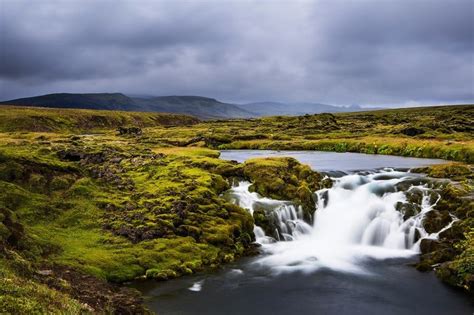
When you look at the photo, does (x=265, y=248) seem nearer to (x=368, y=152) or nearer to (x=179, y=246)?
(x=179, y=246)

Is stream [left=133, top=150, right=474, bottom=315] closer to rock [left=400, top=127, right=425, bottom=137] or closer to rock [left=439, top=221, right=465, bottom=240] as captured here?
rock [left=439, top=221, right=465, bottom=240]

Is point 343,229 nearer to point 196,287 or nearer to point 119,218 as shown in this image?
point 196,287

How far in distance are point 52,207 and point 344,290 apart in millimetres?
23305

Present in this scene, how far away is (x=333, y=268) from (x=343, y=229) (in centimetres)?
788

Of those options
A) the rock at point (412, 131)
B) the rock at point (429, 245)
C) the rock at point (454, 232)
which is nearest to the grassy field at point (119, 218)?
the rock at point (454, 232)

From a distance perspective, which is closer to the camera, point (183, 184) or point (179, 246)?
point (179, 246)

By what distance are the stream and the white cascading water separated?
82 millimetres

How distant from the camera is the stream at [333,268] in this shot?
24953mm

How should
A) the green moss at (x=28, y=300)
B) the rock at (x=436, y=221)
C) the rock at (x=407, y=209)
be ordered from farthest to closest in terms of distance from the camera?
the rock at (x=407, y=209), the rock at (x=436, y=221), the green moss at (x=28, y=300)

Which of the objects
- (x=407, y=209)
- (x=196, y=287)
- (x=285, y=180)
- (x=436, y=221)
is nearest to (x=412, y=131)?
(x=285, y=180)

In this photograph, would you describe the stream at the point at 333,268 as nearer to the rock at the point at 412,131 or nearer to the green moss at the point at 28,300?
the green moss at the point at 28,300

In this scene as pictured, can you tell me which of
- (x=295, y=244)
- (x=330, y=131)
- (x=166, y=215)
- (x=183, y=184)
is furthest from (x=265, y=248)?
(x=330, y=131)

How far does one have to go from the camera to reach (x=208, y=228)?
3456 centimetres

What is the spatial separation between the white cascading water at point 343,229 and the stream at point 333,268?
0.08m
